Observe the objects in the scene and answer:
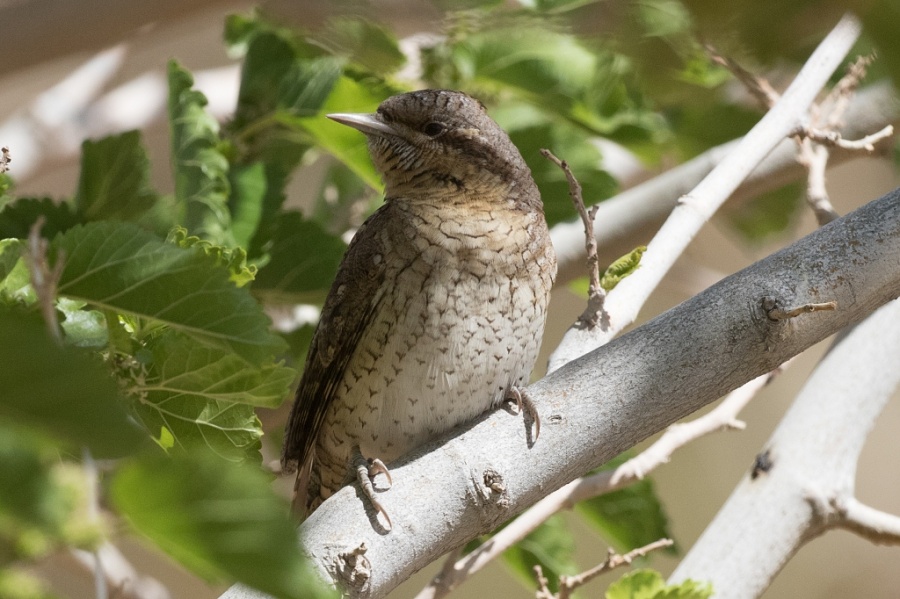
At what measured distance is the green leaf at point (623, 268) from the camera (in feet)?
5.19

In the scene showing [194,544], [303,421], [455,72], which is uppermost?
[194,544]

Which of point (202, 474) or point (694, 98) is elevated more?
point (694, 98)

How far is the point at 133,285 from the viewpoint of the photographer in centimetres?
108

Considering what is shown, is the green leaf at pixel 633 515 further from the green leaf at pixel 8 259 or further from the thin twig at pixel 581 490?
the green leaf at pixel 8 259

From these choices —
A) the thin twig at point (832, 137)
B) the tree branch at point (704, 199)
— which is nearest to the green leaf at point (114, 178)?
the tree branch at point (704, 199)

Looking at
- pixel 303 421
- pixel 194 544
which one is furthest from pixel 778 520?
pixel 194 544

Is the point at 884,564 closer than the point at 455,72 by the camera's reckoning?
No

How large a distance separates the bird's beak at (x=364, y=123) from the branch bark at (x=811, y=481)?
1.00m

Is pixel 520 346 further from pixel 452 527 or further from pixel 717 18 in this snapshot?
pixel 717 18

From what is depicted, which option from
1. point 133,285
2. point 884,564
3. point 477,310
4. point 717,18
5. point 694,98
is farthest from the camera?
point 884,564

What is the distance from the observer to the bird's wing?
71.2 inches

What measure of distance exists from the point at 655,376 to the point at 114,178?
1.13m

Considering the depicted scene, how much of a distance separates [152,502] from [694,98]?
366mm

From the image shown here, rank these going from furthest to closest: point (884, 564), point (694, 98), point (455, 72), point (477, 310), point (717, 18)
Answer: point (884, 564) → point (455, 72) → point (477, 310) → point (694, 98) → point (717, 18)
